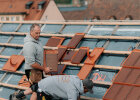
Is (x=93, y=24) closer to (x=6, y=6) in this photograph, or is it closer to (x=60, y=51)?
(x=60, y=51)

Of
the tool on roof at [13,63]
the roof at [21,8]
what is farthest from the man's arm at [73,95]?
the roof at [21,8]

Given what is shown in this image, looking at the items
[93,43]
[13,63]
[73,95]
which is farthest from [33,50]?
[13,63]

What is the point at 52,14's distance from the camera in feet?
143

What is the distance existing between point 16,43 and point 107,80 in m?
3.42

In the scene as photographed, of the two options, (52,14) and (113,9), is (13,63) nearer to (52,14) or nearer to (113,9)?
(113,9)

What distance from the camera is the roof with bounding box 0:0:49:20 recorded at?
148 feet

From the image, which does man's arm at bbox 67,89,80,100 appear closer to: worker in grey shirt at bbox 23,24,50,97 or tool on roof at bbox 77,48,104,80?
worker in grey shirt at bbox 23,24,50,97

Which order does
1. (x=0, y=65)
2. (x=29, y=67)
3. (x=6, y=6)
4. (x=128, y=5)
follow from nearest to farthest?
(x=29, y=67)
(x=0, y=65)
(x=128, y=5)
(x=6, y=6)

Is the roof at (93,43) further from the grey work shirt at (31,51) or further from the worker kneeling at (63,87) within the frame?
the grey work shirt at (31,51)

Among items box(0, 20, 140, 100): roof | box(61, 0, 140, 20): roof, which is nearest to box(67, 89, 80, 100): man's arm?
box(0, 20, 140, 100): roof

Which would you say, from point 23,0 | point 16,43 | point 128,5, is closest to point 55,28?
point 16,43

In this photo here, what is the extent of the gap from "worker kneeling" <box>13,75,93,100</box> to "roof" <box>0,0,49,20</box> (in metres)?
38.3

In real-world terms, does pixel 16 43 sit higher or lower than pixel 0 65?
higher

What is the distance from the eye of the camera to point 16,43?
927 centimetres
